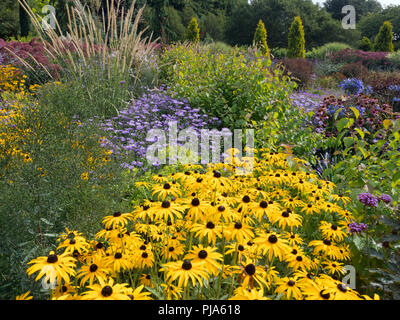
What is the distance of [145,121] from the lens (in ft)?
16.1

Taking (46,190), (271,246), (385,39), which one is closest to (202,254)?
(271,246)

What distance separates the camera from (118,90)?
5.42 metres

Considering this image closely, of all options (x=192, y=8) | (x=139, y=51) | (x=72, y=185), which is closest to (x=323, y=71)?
(x=139, y=51)

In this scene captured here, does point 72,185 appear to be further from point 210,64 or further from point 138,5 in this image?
point 138,5

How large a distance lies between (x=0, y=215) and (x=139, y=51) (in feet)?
15.9

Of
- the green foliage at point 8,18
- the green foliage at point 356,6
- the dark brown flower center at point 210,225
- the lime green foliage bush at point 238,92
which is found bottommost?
the dark brown flower center at point 210,225

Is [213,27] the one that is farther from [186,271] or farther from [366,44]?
[186,271]

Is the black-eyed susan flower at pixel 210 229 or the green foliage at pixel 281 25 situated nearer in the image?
the black-eyed susan flower at pixel 210 229

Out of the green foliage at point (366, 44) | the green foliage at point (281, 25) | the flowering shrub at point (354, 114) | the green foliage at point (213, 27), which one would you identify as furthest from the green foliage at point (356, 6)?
the flowering shrub at point (354, 114)

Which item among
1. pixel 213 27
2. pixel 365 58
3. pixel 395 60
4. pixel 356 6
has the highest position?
Result: pixel 356 6

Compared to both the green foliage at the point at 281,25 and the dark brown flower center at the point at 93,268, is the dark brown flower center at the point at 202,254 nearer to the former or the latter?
the dark brown flower center at the point at 93,268

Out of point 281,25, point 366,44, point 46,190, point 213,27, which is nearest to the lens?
point 46,190

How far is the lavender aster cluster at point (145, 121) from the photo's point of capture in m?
4.16
